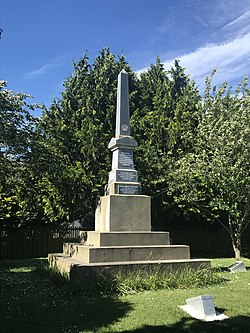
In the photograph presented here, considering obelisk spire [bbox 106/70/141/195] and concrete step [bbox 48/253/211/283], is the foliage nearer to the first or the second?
obelisk spire [bbox 106/70/141/195]

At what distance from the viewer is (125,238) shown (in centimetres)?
977

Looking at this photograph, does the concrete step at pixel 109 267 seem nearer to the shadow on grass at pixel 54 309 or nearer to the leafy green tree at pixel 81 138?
the shadow on grass at pixel 54 309

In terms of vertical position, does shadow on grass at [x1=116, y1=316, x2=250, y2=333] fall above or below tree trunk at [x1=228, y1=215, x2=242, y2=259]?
below

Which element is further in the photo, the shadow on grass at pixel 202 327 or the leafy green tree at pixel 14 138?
the leafy green tree at pixel 14 138

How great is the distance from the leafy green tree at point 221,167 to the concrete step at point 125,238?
603 centimetres

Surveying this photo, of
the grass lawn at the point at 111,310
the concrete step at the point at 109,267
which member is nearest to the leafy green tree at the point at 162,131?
the concrete step at the point at 109,267

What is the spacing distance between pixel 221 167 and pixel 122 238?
7.59 metres

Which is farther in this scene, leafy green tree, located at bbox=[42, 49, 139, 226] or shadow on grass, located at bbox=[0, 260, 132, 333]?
leafy green tree, located at bbox=[42, 49, 139, 226]

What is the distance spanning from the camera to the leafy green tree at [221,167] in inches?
604

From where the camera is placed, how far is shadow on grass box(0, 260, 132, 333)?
207 inches

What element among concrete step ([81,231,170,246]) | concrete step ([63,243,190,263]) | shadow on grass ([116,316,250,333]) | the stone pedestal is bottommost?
shadow on grass ([116,316,250,333])

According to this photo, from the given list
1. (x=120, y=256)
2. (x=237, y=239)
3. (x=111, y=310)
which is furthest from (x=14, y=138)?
(x=237, y=239)

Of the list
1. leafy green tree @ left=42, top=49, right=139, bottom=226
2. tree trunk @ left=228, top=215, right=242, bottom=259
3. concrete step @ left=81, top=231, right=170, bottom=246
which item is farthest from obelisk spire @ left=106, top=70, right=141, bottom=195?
tree trunk @ left=228, top=215, right=242, bottom=259

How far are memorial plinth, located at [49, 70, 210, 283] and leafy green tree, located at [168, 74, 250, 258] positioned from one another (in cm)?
537
